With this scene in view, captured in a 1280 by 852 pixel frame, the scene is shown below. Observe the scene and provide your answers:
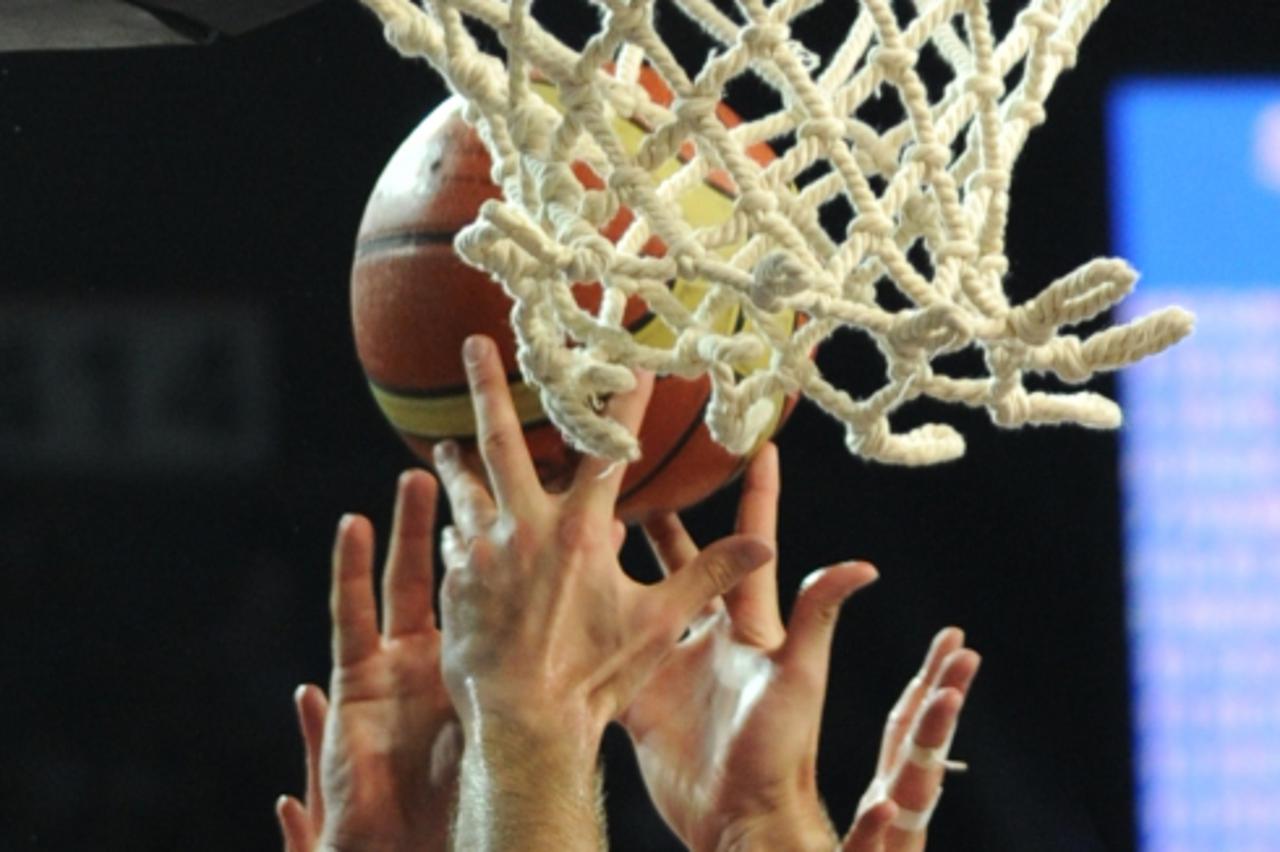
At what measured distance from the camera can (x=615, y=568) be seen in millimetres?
1122

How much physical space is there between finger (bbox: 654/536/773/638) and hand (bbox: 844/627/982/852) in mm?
Answer: 261

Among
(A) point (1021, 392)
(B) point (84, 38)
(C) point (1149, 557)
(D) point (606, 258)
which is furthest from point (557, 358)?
(C) point (1149, 557)

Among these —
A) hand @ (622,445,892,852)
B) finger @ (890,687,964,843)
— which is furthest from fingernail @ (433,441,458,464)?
finger @ (890,687,964,843)

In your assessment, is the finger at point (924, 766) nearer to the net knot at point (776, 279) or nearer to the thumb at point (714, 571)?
the thumb at point (714, 571)

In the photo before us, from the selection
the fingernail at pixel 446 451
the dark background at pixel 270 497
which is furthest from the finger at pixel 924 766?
the dark background at pixel 270 497

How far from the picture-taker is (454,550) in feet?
3.79

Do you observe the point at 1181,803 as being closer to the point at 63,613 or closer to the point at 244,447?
the point at 244,447

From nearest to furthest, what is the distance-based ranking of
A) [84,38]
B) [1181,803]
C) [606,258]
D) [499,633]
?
[606,258] < [499,633] < [84,38] < [1181,803]

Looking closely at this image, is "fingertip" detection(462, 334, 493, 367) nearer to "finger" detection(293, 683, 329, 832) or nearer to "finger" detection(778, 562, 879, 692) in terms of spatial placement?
"finger" detection(778, 562, 879, 692)

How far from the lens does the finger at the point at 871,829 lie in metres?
1.32

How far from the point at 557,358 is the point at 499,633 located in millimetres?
168

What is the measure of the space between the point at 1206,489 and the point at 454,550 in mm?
1538

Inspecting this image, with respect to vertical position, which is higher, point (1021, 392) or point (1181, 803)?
point (1021, 392)

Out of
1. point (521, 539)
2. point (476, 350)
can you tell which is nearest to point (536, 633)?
point (521, 539)
